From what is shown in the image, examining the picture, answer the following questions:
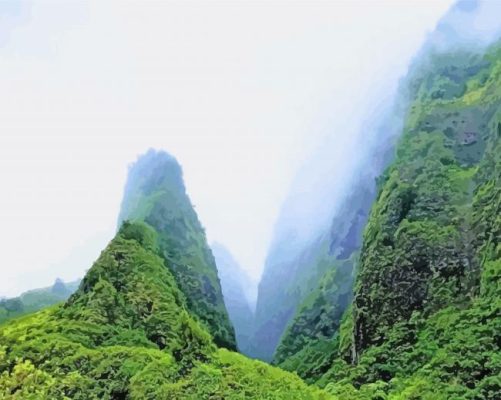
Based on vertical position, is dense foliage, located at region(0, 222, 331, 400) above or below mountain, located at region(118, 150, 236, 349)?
below

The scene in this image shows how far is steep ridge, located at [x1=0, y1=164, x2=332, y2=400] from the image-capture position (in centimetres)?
3522

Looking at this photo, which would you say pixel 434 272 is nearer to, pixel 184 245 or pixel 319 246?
pixel 184 245

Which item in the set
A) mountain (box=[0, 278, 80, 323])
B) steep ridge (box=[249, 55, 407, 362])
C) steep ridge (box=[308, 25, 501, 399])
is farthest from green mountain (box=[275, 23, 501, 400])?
mountain (box=[0, 278, 80, 323])

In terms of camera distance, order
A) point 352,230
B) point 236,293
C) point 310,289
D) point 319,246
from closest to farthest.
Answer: point 352,230
point 310,289
point 319,246
point 236,293

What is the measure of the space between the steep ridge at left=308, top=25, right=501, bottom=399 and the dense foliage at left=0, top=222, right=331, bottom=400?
5.51 meters

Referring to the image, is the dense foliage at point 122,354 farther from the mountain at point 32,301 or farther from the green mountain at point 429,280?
the mountain at point 32,301

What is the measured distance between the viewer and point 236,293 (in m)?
116

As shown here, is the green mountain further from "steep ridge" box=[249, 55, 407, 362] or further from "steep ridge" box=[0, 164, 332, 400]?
"steep ridge" box=[0, 164, 332, 400]

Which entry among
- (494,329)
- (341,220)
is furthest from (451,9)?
(494,329)

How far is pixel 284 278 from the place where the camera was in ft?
309

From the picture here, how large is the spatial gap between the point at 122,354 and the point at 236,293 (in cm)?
7821

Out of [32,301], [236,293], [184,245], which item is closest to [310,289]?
[184,245]

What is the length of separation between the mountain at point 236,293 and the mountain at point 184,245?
1842cm

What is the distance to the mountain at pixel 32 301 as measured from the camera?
74875mm
